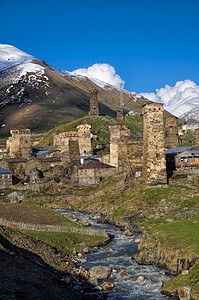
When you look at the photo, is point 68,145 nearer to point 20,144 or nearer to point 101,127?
point 20,144

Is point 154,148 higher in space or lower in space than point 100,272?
higher

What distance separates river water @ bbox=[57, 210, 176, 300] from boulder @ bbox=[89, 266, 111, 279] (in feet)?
1.34

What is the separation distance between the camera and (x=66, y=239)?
33.8m

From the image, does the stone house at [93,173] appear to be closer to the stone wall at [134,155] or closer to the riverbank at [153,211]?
the riverbank at [153,211]

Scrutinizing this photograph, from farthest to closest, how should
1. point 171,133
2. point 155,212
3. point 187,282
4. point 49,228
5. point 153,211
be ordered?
point 171,133, point 153,211, point 155,212, point 49,228, point 187,282

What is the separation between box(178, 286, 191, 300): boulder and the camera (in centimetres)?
2017

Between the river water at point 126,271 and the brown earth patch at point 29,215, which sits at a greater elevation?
the brown earth patch at point 29,215

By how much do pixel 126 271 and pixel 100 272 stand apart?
211 centimetres

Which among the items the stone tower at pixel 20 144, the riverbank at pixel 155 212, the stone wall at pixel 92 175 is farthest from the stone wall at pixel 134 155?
the stone tower at pixel 20 144

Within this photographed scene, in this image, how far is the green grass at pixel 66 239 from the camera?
31708 mm

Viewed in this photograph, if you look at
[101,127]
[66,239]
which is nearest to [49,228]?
[66,239]

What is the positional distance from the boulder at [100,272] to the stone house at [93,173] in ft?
149

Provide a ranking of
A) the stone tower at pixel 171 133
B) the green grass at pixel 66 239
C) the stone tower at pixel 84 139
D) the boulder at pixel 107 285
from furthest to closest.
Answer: the stone tower at pixel 84 139 < the stone tower at pixel 171 133 < the green grass at pixel 66 239 < the boulder at pixel 107 285

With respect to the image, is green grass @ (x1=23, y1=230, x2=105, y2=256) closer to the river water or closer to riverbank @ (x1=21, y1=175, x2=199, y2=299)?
the river water
